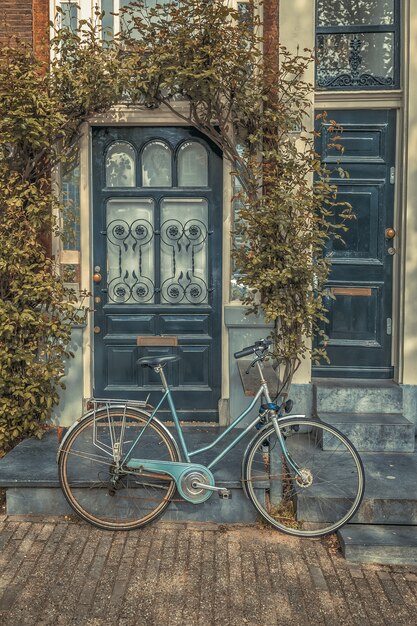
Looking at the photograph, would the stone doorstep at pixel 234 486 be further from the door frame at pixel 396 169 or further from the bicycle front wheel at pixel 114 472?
the door frame at pixel 396 169

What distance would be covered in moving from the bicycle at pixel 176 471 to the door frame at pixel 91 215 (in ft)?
5.14

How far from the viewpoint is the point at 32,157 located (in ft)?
19.1

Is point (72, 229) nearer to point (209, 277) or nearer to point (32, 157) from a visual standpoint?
point (32, 157)

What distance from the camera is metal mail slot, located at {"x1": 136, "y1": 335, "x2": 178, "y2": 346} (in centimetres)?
630

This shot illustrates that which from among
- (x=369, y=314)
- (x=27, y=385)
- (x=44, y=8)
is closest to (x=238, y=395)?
(x=369, y=314)

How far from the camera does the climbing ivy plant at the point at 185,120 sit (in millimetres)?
5477

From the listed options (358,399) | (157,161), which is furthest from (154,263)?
(358,399)

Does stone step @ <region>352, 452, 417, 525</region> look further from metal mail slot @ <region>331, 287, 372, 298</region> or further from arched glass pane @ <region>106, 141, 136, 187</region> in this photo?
arched glass pane @ <region>106, 141, 136, 187</region>

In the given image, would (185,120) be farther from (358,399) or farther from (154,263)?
(358,399)

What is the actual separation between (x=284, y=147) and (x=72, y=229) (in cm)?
206

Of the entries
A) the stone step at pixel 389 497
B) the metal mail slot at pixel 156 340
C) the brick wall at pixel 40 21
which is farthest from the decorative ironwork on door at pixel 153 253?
the stone step at pixel 389 497

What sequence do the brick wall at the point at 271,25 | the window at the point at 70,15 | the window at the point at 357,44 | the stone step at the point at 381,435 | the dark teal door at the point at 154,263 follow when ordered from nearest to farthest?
1. the stone step at the point at 381,435
2. the brick wall at the point at 271,25
3. the window at the point at 357,44
4. the window at the point at 70,15
5. the dark teal door at the point at 154,263

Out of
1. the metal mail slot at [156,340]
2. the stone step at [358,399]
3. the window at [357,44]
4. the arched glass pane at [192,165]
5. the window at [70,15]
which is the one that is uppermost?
the window at [70,15]

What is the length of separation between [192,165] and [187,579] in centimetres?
380
